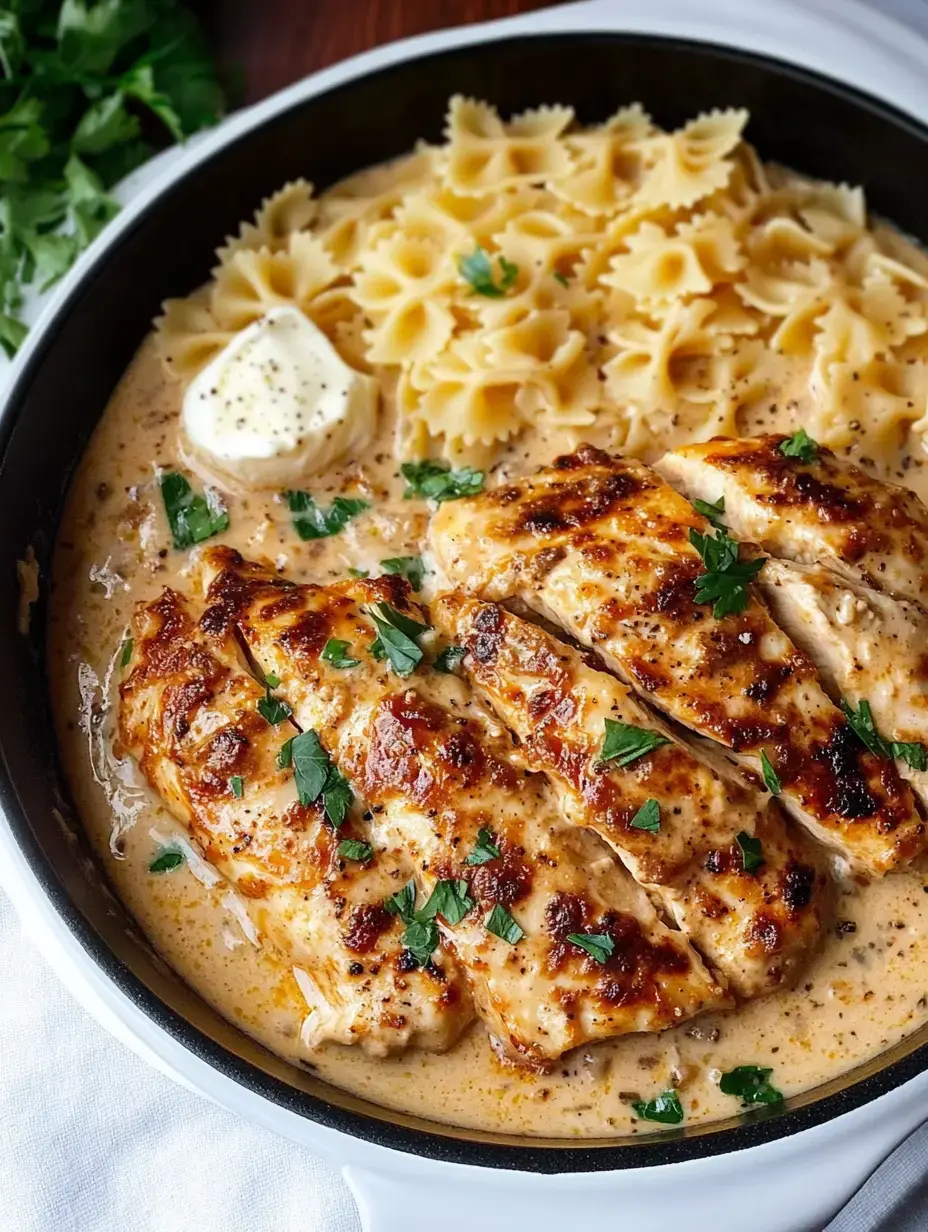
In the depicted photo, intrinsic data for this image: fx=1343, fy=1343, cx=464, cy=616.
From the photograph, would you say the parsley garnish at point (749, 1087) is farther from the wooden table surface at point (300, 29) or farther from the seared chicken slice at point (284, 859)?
the wooden table surface at point (300, 29)

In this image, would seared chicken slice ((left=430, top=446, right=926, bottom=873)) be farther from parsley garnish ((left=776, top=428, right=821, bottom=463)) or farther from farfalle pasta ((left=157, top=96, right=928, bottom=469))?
farfalle pasta ((left=157, top=96, right=928, bottom=469))

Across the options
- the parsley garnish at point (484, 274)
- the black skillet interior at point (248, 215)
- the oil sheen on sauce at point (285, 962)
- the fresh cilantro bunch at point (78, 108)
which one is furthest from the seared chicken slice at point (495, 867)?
the fresh cilantro bunch at point (78, 108)

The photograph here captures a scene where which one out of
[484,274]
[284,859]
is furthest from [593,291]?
[284,859]

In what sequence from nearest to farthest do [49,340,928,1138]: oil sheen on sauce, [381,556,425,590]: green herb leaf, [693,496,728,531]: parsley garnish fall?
[49,340,928,1138]: oil sheen on sauce → [693,496,728,531]: parsley garnish → [381,556,425,590]: green herb leaf

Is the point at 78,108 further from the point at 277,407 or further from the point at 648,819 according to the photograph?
the point at 648,819

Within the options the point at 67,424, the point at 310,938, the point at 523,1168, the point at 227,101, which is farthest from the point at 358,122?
the point at 523,1168

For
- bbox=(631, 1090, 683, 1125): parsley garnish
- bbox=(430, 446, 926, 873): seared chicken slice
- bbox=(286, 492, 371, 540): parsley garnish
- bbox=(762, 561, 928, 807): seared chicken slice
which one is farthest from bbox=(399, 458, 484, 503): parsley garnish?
bbox=(631, 1090, 683, 1125): parsley garnish
